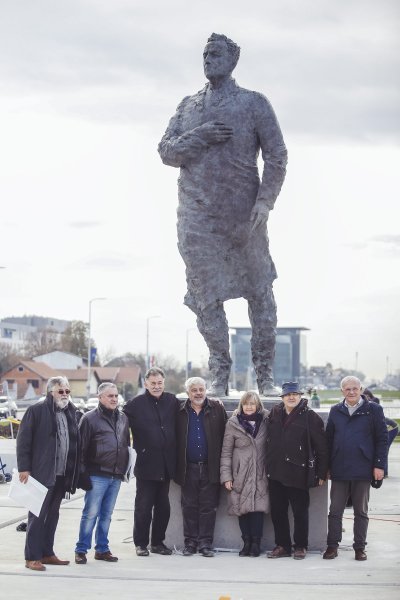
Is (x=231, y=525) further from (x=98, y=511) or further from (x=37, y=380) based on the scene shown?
(x=37, y=380)

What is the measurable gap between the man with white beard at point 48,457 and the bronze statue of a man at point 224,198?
212 centimetres

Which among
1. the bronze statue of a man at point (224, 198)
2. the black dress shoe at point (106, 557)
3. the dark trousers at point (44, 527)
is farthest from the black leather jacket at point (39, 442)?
the bronze statue of a man at point (224, 198)

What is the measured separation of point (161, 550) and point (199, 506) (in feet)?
1.68

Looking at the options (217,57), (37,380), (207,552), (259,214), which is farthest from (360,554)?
(37,380)

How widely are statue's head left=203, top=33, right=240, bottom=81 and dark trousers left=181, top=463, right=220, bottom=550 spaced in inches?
150

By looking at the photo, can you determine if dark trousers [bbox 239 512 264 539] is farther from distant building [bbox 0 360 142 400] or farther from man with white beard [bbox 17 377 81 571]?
distant building [bbox 0 360 142 400]

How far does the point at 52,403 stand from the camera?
9.04 metres

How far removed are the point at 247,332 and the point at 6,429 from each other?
112818 mm

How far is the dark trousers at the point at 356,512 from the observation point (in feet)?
31.2

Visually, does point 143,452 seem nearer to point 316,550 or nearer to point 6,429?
point 316,550

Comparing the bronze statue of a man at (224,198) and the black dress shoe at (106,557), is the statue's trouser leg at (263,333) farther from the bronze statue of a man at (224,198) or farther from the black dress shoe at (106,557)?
the black dress shoe at (106,557)

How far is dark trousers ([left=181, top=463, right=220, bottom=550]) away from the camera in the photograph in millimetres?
9664

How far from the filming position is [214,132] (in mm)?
10469

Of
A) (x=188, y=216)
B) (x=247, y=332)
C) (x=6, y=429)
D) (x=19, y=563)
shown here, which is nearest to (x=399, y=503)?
(x=188, y=216)
